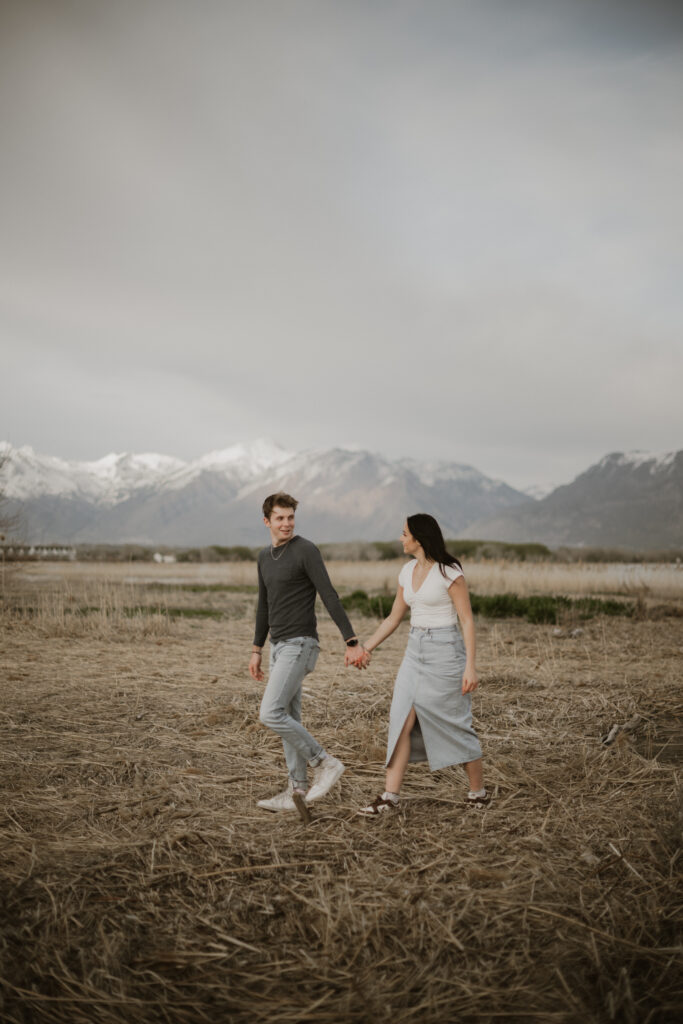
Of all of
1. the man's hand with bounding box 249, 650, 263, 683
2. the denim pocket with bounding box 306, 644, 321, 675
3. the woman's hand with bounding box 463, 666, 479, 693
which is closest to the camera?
the woman's hand with bounding box 463, 666, 479, 693

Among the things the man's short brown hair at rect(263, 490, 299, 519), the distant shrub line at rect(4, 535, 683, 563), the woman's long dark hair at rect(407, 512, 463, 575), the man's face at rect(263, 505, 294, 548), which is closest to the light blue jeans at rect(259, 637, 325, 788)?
the man's face at rect(263, 505, 294, 548)

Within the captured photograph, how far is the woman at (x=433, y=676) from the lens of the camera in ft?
14.4

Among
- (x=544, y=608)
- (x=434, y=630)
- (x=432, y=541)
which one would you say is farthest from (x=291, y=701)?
(x=544, y=608)

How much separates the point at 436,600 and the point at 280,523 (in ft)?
3.95

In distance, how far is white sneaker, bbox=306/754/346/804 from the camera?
4598 millimetres

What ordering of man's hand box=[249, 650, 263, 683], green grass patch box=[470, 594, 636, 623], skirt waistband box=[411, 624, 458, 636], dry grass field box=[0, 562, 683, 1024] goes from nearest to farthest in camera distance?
dry grass field box=[0, 562, 683, 1024] → skirt waistband box=[411, 624, 458, 636] → man's hand box=[249, 650, 263, 683] → green grass patch box=[470, 594, 636, 623]

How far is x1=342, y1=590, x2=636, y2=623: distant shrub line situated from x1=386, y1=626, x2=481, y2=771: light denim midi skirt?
37.0 feet

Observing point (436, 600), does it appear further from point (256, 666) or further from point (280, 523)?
point (256, 666)

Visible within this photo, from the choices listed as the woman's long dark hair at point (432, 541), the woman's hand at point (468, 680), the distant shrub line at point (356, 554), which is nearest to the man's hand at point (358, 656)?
the woman's hand at point (468, 680)

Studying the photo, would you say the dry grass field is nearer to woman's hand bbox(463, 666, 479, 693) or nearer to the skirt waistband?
woman's hand bbox(463, 666, 479, 693)

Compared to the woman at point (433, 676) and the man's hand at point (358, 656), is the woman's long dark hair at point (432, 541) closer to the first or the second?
the woman at point (433, 676)

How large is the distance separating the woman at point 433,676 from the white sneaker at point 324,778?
30 cm

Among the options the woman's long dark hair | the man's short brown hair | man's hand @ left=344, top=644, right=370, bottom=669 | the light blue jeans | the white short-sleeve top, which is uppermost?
the man's short brown hair

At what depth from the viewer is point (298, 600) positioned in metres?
4.61
